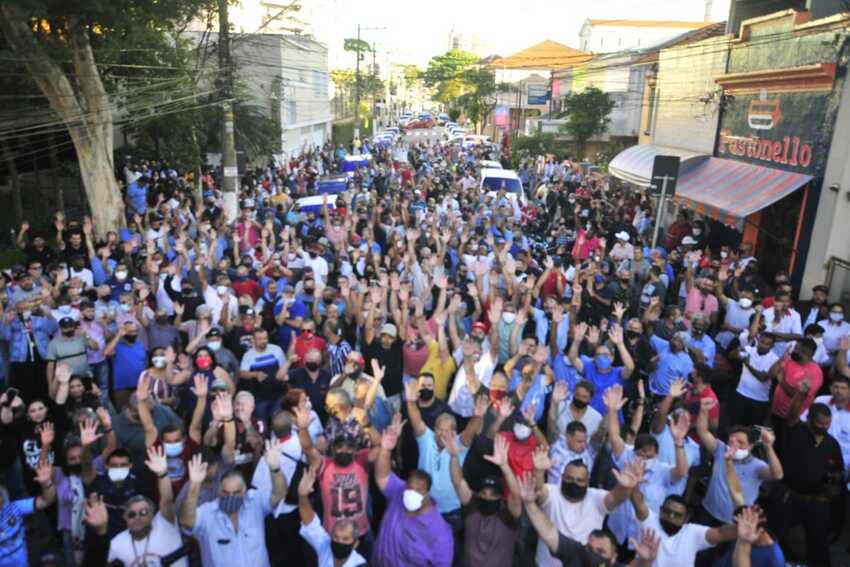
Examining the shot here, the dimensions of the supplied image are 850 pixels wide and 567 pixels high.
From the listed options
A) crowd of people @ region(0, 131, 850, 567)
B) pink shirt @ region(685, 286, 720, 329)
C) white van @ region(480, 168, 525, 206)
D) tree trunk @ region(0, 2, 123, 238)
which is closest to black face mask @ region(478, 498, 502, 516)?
crowd of people @ region(0, 131, 850, 567)

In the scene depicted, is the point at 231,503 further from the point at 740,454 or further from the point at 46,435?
the point at 740,454

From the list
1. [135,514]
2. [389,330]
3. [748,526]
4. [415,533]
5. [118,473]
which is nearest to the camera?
[748,526]

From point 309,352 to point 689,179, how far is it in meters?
11.4

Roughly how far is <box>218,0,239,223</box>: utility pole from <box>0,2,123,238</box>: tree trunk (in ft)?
6.91

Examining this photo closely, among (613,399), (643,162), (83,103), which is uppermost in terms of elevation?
(83,103)

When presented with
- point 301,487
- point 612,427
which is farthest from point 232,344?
point 612,427

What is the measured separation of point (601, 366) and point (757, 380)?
169 centimetres

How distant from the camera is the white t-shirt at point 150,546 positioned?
12.7ft

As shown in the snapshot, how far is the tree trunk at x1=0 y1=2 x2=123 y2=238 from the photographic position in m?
10.7

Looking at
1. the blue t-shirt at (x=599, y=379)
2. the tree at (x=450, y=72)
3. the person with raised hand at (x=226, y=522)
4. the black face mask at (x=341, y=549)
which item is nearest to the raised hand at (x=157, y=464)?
the person with raised hand at (x=226, y=522)

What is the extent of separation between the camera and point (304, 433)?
14.8ft

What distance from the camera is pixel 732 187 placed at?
40.8 feet

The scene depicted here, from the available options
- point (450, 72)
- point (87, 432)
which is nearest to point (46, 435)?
point (87, 432)

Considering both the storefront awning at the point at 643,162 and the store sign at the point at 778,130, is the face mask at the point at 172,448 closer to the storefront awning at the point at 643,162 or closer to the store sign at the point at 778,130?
the store sign at the point at 778,130
